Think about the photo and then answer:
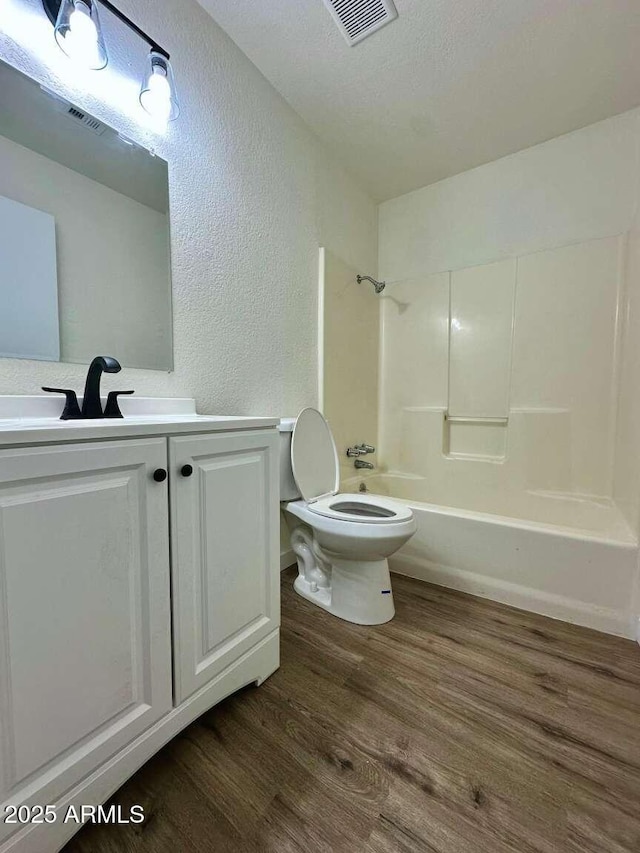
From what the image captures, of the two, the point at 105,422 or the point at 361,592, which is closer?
the point at 105,422

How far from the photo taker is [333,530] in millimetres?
1285

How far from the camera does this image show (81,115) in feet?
3.27

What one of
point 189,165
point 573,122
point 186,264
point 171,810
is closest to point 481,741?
point 171,810

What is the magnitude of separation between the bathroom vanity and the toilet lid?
1.69 feet

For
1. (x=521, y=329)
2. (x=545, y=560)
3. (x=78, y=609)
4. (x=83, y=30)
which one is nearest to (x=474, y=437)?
(x=521, y=329)

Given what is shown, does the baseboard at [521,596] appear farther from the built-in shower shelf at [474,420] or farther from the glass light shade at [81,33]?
the glass light shade at [81,33]

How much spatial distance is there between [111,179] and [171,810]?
1.69 metres

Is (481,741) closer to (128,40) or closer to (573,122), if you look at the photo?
(128,40)

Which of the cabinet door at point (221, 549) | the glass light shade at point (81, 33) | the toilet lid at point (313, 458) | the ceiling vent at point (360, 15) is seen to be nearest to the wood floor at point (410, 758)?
the cabinet door at point (221, 549)

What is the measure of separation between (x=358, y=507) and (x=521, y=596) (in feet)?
2.62

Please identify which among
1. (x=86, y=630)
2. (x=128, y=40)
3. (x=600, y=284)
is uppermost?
(x=128, y=40)

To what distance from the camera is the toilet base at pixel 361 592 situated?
4.42 feet

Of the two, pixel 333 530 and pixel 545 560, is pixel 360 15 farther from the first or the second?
pixel 545 560

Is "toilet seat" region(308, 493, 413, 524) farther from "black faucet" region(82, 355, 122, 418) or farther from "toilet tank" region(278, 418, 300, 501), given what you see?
"black faucet" region(82, 355, 122, 418)
